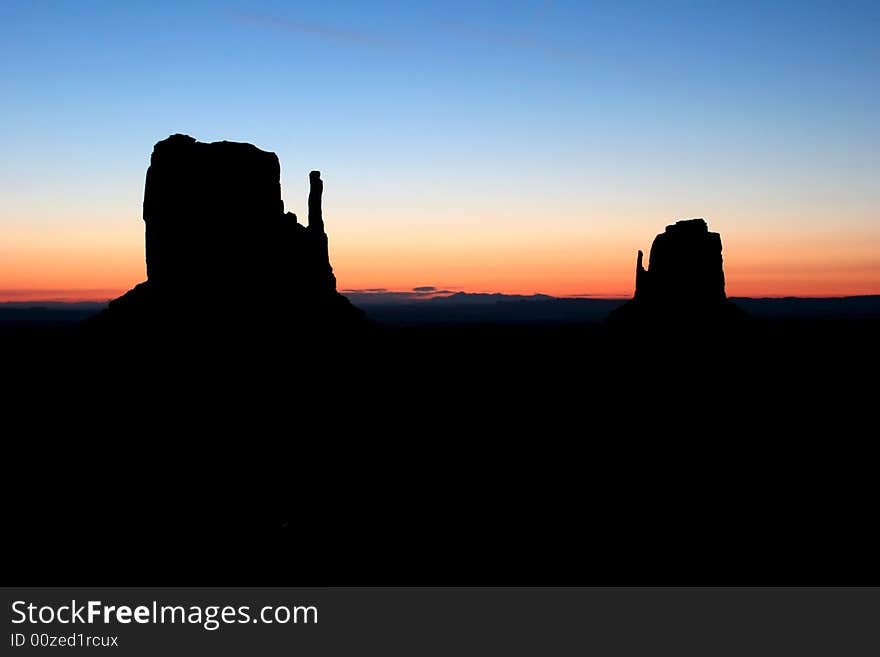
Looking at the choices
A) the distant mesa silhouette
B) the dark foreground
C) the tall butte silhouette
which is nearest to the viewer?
the dark foreground

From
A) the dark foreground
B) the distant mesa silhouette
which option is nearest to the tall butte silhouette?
the dark foreground

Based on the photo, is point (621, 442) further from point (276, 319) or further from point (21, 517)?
point (21, 517)

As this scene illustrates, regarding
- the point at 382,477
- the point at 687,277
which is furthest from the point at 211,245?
the point at 687,277

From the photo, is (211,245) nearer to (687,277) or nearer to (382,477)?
(382,477)

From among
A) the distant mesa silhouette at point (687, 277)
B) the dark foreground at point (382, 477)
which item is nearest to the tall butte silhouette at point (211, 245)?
the dark foreground at point (382, 477)

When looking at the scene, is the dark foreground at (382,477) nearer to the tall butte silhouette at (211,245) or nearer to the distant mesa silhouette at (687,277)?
the tall butte silhouette at (211,245)

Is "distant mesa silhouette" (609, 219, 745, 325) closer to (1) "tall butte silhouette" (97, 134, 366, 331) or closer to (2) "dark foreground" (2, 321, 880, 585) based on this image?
(2) "dark foreground" (2, 321, 880, 585)

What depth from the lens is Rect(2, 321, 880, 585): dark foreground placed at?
24.4 metres

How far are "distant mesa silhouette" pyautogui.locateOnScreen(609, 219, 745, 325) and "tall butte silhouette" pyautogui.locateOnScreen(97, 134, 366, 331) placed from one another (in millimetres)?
45924

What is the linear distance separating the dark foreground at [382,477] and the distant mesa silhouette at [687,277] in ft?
68.1

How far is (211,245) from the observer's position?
53.4 m

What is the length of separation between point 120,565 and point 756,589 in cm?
2142

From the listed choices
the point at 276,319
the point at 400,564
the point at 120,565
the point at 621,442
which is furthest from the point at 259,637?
the point at 276,319

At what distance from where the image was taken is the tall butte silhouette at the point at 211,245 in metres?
50.7
